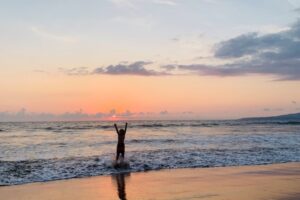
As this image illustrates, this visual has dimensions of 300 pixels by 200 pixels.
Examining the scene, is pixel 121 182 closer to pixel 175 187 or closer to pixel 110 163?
pixel 175 187

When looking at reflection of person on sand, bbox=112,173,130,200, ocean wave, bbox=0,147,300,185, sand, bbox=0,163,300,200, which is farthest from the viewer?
ocean wave, bbox=0,147,300,185

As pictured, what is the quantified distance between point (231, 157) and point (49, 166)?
10.3 metres

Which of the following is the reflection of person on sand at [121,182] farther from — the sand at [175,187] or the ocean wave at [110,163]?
the ocean wave at [110,163]

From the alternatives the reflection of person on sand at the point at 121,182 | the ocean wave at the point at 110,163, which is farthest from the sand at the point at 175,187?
the ocean wave at the point at 110,163

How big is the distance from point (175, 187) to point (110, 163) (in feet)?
22.8

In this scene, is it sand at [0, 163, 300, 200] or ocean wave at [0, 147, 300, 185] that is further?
ocean wave at [0, 147, 300, 185]

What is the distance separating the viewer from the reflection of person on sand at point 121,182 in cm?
1172

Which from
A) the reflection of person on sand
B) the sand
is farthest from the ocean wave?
the sand

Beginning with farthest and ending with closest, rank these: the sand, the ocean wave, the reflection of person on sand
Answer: the ocean wave < the reflection of person on sand < the sand

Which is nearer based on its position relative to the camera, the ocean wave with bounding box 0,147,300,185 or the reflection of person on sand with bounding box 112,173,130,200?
the reflection of person on sand with bounding box 112,173,130,200

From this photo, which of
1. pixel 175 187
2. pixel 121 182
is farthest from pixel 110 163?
pixel 175 187

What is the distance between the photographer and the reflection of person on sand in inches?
461

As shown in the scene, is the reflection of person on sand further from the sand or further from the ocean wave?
the ocean wave

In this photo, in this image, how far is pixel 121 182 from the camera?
47.1 ft
